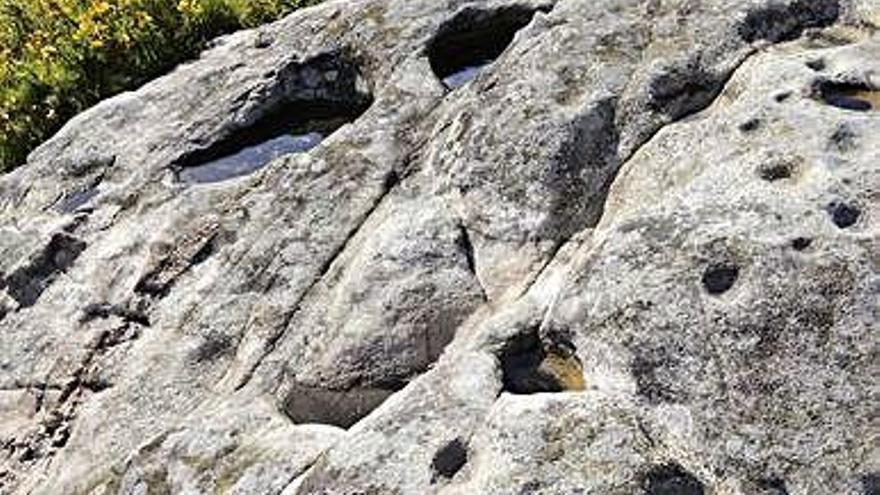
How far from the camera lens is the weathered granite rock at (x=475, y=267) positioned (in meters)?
8.16

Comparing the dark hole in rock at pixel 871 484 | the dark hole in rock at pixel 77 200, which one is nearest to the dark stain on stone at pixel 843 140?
the dark hole in rock at pixel 871 484

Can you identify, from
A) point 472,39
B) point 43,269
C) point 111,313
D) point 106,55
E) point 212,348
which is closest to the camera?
point 212,348

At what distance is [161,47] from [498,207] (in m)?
9.40

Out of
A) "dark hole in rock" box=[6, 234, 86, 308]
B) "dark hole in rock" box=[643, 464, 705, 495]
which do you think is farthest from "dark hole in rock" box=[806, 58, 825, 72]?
"dark hole in rock" box=[6, 234, 86, 308]

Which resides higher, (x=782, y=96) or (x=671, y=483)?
(x=782, y=96)

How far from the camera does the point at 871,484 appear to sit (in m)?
7.64

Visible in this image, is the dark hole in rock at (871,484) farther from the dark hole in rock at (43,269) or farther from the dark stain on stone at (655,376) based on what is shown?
the dark hole in rock at (43,269)

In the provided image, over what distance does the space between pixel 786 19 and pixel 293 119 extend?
6.08 m

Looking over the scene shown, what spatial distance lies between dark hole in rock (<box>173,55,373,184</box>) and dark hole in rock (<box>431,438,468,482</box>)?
6.31m

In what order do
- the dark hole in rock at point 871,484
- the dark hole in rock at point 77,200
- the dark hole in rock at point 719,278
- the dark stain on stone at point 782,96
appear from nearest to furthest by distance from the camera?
the dark hole in rock at point 871,484 → the dark hole in rock at point 719,278 → the dark stain on stone at point 782,96 → the dark hole in rock at point 77,200

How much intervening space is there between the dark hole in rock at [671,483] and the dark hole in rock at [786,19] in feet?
15.9

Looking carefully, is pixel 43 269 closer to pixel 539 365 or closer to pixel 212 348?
pixel 212 348

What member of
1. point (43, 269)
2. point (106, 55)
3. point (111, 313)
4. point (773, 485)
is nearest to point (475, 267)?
point (773, 485)

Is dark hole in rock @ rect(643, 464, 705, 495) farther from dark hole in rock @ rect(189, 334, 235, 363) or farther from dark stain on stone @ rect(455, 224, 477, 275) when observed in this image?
dark hole in rock @ rect(189, 334, 235, 363)
